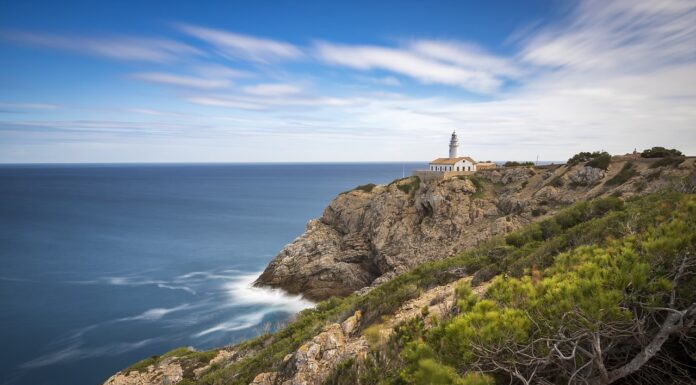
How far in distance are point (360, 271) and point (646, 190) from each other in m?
31.6

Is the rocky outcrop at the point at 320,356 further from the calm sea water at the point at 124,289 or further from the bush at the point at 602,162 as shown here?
the bush at the point at 602,162

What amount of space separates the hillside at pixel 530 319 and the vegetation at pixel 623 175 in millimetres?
1518

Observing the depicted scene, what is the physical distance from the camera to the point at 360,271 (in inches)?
1870

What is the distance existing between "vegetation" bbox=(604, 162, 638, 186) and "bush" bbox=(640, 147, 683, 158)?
3.17 meters

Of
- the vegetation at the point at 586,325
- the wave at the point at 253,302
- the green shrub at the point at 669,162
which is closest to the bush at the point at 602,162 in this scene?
the green shrub at the point at 669,162

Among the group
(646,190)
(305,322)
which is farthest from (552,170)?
(305,322)

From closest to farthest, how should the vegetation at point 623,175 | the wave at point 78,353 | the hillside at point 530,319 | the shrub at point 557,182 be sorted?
the hillside at point 530,319, the wave at point 78,353, the vegetation at point 623,175, the shrub at point 557,182

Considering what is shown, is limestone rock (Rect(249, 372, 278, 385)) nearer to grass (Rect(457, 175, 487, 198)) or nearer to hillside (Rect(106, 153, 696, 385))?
hillside (Rect(106, 153, 696, 385))

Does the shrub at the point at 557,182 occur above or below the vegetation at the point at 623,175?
below

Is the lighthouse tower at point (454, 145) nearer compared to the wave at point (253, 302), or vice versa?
the wave at point (253, 302)

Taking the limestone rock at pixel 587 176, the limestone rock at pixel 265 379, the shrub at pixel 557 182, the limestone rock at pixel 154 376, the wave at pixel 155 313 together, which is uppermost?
the limestone rock at pixel 587 176

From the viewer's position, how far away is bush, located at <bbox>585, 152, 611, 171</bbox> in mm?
39475

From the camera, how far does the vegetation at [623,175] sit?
114 ft

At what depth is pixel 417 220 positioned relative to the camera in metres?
48.2
